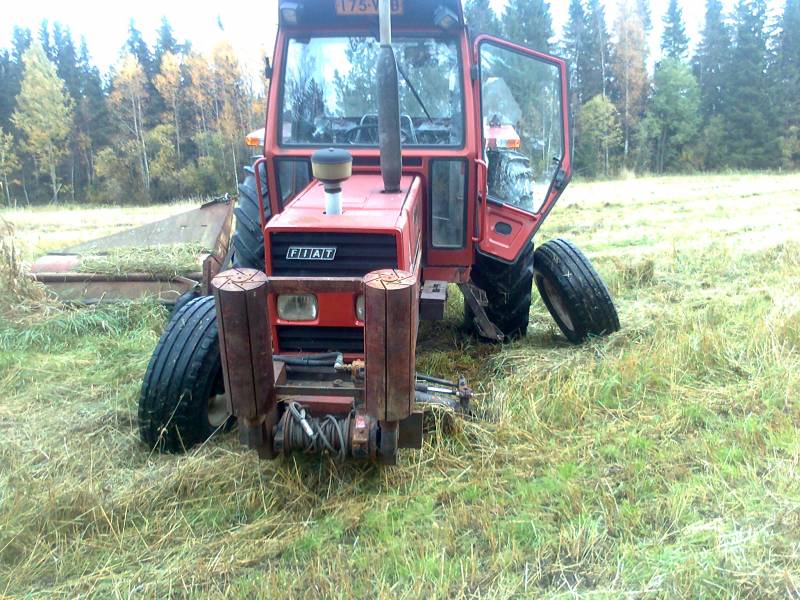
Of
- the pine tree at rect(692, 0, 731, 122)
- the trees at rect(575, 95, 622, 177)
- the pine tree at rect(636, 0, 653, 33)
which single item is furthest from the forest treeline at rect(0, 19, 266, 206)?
the pine tree at rect(692, 0, 731, 122)

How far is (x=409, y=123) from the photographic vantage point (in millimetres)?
4344

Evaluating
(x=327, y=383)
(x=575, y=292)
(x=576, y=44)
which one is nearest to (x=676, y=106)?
(x=576, y=44)

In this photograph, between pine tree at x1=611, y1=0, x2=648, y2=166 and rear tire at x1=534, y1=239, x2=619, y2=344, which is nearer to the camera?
rear tire at x1=534, y1=239, x2=619, y2=344

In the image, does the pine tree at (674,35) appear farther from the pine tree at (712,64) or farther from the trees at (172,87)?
the trees at (172,87)

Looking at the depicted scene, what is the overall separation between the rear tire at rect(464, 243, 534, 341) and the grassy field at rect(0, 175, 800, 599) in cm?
21

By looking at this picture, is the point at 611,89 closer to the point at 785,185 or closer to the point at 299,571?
the point at 785,185

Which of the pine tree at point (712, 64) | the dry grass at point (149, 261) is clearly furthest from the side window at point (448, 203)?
the pine tree at point (712, 64)

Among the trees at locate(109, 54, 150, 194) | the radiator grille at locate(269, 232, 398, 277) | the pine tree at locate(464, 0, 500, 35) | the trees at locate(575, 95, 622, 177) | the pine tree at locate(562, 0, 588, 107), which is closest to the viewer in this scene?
the radiator grille at locate(269, 232, 398, 277)

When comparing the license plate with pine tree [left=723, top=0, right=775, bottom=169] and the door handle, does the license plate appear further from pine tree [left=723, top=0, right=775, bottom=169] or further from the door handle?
pine tree [left=723, top=0, right=775, bottom=169]

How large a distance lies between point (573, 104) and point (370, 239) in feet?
112

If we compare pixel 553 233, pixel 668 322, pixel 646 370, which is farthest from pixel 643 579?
pixel 553 233

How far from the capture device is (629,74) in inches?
1462

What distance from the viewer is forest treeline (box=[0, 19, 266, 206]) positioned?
35031 mm

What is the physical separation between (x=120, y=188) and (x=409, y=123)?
114 ft
